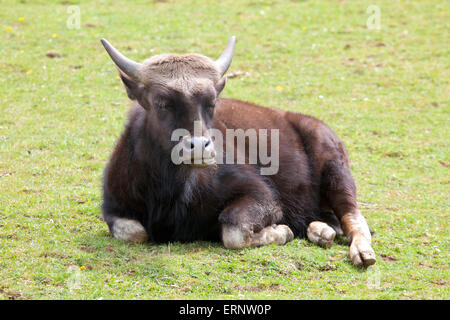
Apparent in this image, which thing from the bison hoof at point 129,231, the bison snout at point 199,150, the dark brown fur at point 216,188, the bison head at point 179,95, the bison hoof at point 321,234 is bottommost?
the bison hoof at point 321,234

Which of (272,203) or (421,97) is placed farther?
(421,97)

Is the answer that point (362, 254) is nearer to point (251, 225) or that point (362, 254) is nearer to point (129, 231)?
point (251, 225)

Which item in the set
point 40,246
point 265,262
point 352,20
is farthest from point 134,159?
point 352,20

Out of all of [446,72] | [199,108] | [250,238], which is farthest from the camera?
[446,72]

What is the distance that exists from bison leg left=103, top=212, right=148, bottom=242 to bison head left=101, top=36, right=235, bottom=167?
2.97ft

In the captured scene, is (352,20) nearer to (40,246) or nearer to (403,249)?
(403,249)

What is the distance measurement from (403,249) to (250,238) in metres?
1.65

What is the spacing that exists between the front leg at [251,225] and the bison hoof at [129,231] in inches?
31.6

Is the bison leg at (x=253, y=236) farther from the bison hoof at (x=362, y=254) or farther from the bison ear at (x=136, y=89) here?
the bison ear at (x=136, y=89)

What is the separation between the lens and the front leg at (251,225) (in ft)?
22.9

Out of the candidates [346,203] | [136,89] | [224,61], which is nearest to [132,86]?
[136,89]

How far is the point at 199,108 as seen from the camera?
6.55 meters

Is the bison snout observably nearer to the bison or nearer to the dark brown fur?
the bison

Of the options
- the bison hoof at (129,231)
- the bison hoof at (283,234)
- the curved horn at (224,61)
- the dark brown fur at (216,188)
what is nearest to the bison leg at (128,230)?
the bison hoof at (129,231)
